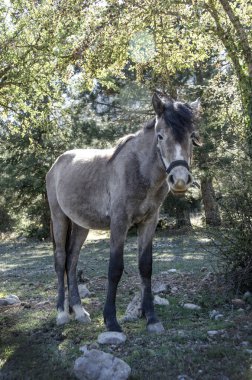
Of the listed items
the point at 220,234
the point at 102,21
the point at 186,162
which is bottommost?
the point at 220,234

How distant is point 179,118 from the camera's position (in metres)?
5.42

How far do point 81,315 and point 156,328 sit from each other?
146cm

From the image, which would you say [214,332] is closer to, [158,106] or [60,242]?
[158,106]

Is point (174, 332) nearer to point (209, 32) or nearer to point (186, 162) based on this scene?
point (186, 162)

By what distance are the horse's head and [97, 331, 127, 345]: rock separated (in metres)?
2.02

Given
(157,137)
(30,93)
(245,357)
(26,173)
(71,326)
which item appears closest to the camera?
(245,357)

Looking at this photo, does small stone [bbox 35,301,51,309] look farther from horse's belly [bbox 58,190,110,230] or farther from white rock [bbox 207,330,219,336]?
white rock [bbox 207,330,219,336]

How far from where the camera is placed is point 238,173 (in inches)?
284

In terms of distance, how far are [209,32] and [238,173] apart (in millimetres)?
3849

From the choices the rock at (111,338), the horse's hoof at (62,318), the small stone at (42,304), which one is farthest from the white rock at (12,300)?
the rock at (111,338)

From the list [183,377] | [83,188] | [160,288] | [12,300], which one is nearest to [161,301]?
[160,288]

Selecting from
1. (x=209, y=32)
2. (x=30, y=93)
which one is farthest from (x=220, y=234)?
(x=30, y=93)

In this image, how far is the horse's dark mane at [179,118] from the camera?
5344mm

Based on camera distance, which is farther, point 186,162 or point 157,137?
point 157,137
